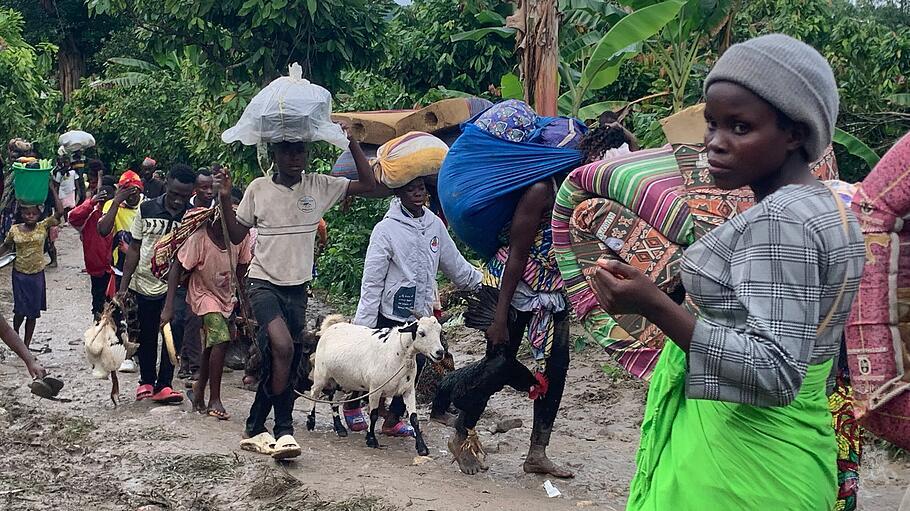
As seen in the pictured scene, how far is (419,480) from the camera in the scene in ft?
20.2

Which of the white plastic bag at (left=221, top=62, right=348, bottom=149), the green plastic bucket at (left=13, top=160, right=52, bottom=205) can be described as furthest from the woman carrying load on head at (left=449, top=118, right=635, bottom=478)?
the green plastic bucket at (left=13, top=160, right=52, bottom=205)

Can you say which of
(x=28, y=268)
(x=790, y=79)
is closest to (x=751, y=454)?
(x=790, y=79)

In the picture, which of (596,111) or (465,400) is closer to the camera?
(465,400)

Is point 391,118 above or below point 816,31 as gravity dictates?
below

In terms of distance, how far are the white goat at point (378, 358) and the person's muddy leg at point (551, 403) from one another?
0.75 meters

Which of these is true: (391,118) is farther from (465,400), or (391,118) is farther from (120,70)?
(120,70)

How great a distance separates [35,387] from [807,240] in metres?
5.01

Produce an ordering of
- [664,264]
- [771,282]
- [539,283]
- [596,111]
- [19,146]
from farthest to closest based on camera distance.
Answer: [19,146], [596,111], [539,283], [664,264], [771,282]

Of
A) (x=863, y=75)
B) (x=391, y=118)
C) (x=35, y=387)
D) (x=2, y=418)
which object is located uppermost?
(x=863, y=75)

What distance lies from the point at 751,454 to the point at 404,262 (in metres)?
4.70

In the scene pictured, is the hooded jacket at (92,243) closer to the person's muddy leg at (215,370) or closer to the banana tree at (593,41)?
the person's muddy leg at (215,370)

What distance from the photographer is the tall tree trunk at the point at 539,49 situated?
8898 mm

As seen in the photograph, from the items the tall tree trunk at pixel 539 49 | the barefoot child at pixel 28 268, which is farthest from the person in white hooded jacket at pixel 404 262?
the barefoot child at pixel 28 268

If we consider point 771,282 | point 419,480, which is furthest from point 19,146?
point 771,282
